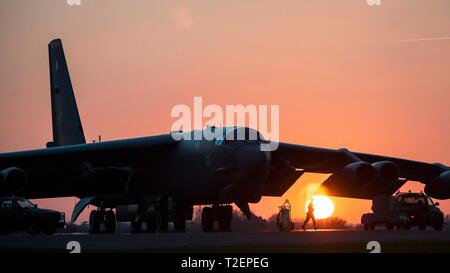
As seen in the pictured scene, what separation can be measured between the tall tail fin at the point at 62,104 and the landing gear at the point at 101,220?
8.44 metres

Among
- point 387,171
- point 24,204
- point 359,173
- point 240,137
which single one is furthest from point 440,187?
point 24,204

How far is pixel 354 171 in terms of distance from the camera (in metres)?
38.9

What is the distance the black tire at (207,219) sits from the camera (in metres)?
37.2

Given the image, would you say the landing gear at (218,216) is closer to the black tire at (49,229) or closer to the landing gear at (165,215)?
the landing gear at (165,215)

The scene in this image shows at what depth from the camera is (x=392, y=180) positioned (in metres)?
39.3

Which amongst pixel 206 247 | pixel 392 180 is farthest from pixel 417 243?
A: pixel 392 180

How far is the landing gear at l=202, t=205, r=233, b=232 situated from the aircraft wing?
9.75ft

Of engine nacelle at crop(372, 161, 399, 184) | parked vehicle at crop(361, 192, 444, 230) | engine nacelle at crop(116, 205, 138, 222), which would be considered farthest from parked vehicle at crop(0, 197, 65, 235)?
parked vehicle at crop(361, 192, 444, 230)

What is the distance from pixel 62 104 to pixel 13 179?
1289cm

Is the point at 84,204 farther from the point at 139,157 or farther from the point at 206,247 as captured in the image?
the point at 206,247

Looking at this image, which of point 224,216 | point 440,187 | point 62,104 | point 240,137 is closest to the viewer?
point 240,137

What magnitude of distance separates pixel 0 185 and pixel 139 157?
5861 millimetres

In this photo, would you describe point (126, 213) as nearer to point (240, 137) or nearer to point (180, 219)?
point (180, 219)
